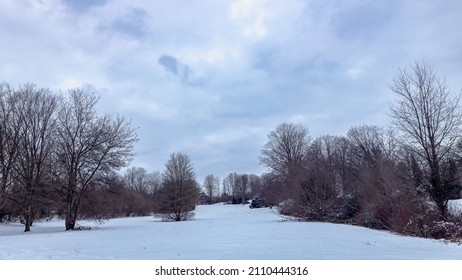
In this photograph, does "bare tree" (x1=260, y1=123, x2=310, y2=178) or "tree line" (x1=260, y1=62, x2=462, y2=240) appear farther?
"bare tree" (x1=260, y1=123, x2=310, y2=178)

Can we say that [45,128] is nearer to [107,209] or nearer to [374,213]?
[107,209]

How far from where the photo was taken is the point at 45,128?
105 ft

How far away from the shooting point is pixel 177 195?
169 feet

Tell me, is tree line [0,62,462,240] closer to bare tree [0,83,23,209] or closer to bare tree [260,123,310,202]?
bare tree [0,83,23,209]

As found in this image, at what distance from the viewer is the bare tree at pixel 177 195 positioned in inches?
2009

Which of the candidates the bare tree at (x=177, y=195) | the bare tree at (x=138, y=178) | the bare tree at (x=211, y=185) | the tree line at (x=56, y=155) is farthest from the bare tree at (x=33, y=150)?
the bare tree at (x=211, y=185)

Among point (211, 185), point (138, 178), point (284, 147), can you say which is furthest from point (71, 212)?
point (211, 185)

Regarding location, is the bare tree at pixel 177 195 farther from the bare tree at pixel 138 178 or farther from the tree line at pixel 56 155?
the bare tree at pixel 138 178

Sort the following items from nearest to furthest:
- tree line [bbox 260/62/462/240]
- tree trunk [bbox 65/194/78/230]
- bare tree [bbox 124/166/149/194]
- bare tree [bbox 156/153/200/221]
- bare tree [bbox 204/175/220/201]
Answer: tree line [bbox 260/62/462/240] < tree trunk [bbox 65/194/78/230] < bare tree [bbox 156/153/200/221] < bare tree [bbox 124/166/149/194] < bare tree [bbox 204/175/220/201]

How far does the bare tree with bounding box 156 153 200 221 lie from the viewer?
51.0 metres

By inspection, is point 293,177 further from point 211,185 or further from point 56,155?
point 211,185

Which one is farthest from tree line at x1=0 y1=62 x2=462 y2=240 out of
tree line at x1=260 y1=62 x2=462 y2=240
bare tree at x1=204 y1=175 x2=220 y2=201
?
bare tree at x1=204 y1=175 x2=220 y2=201
